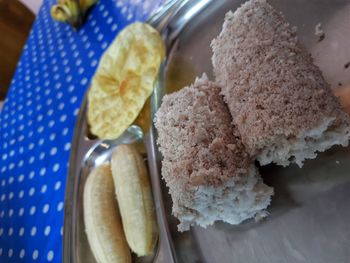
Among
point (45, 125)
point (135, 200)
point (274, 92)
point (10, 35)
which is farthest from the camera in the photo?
point (10, 35)

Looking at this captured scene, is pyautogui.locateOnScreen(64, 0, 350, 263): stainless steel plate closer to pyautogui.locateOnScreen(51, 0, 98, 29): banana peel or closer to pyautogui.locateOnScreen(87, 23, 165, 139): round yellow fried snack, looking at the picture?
pyautogui.locateOnScreen(87, 23, 165, 139): round yellow fried snack

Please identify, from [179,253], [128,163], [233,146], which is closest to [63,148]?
[128,163]

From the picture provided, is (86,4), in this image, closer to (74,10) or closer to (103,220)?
(74,10)

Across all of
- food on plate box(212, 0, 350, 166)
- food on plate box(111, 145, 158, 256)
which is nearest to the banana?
food on plate box(111, 145, 158, 256)

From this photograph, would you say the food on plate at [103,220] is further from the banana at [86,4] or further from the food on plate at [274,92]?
the banana at [86,4]

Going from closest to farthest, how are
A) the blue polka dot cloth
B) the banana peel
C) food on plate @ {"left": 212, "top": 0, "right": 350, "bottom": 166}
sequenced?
food on plate @ {"left": 212, "top": 0, "right": 350, "bottom": 166}, the blue polka dot cloth, the banana peel

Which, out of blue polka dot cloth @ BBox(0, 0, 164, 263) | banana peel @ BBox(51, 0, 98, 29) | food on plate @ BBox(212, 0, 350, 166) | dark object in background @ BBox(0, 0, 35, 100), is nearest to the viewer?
food on plate @ BBox(212, 0, 350, 166)

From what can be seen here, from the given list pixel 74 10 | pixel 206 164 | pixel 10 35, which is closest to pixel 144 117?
pixel 206 164

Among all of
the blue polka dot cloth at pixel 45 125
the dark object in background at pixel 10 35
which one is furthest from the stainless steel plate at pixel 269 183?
the dark object in background at pixel 10 35
